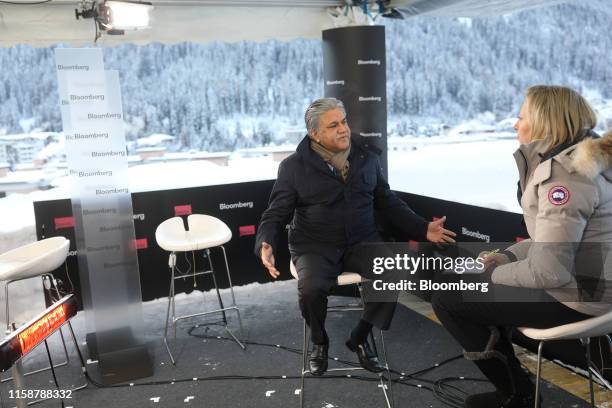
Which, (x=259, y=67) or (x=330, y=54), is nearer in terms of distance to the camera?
(x=330, y=54)

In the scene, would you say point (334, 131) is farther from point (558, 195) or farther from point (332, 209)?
point (558, 195)

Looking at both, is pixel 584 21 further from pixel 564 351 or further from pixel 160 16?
pixel 160 16

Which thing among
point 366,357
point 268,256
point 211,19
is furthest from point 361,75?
point 366,357

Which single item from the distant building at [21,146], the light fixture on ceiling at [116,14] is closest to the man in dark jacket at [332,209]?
the light fixture on ceiling at [116,14]

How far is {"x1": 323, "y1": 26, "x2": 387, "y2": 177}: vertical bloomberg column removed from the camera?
4.04m

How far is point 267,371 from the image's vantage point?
3.10m

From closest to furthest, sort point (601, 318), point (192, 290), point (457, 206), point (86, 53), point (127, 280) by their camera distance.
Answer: point (601, 318) < point (86, 53) < point (127, 280) < point (457, 206) < point (192, 290)

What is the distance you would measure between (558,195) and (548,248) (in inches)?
7.0

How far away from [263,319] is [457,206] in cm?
155

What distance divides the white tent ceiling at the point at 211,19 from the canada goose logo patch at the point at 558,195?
2502 millimetres

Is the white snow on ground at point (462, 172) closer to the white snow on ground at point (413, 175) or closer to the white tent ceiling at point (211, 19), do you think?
the white snow on ground at point (413, 175)

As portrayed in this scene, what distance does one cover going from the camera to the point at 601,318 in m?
1.79

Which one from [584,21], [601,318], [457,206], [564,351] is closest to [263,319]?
[457,206]

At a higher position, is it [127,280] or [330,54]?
[330,54]
